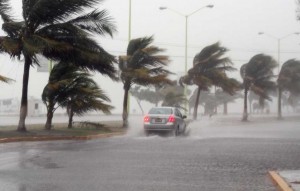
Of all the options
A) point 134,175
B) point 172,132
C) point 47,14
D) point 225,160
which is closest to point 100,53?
point 47,14

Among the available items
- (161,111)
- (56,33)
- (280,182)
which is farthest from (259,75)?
(280,182)

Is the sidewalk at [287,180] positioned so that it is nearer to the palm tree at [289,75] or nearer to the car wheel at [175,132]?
the car wheel at [175,132]

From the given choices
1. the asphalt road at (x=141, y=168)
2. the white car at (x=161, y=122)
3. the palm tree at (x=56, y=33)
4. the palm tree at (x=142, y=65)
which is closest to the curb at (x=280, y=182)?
the asphalt road at (x=141, y=168)

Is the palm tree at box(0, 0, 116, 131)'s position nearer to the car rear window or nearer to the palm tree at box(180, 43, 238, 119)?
the car rear window

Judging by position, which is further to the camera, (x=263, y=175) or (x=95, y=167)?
(x=95, y=167)

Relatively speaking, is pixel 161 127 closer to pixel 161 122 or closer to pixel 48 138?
pixel 161 122

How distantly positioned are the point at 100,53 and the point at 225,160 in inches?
451

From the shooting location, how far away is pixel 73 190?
8.91 meters

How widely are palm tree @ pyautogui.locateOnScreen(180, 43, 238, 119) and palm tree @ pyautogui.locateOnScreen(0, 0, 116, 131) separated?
22.1 meters

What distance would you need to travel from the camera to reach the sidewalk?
8792 millimetres

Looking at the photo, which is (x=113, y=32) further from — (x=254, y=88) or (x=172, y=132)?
(x=254, y=88)

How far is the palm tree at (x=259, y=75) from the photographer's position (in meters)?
52.4

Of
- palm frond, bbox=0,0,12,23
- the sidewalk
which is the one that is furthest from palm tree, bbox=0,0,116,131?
the sidewalk

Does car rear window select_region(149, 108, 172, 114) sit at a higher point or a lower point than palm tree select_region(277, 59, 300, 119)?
lower
